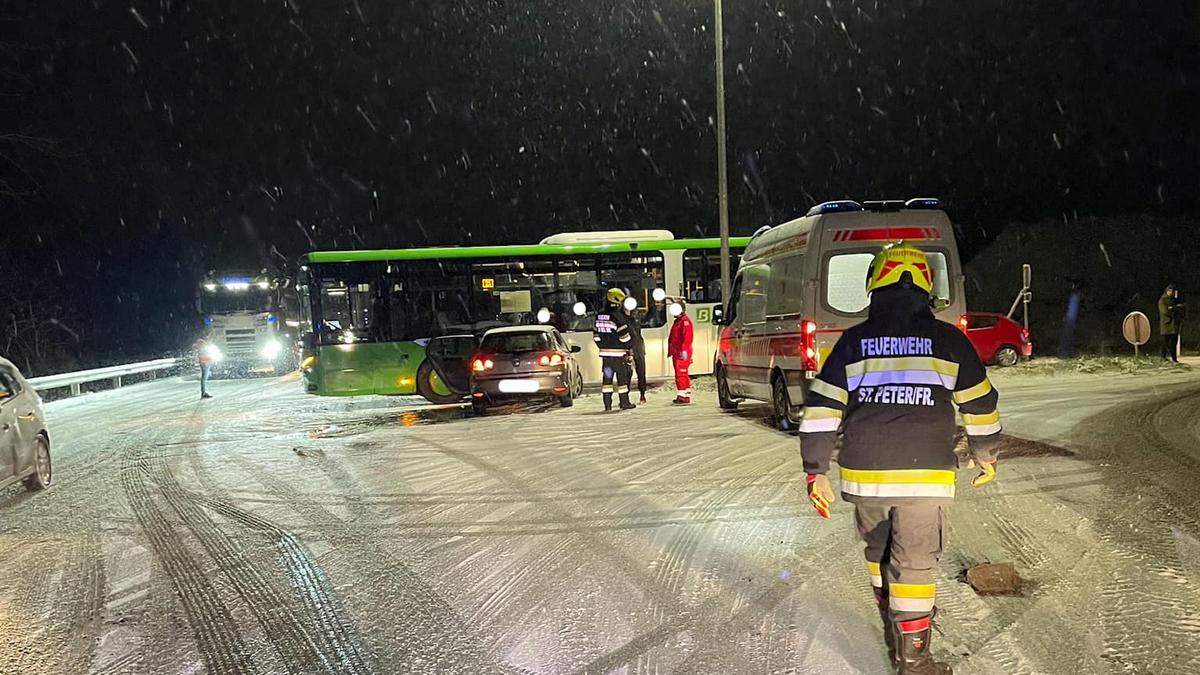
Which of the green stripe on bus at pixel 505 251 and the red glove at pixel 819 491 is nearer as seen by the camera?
the red glove at pixel 819 491

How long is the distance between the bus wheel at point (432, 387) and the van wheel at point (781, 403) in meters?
8.06

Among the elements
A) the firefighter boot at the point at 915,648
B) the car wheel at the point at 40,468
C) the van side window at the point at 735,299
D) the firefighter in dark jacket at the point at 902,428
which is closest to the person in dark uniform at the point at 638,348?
the van side window at the point at 735,299

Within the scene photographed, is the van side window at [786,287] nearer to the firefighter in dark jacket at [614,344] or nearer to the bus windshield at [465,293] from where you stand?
the firefighter in dark jacket at [614,344]

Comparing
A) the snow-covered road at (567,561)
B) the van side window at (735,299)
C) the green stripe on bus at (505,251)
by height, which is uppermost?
the green stripe on bus at (505,251)

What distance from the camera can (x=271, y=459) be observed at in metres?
11.2

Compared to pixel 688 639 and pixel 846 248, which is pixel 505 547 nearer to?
pixel 688 639

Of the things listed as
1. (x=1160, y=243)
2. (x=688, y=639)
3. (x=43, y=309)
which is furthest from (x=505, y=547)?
(x=43, y=309)

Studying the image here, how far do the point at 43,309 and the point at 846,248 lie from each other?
41780mm

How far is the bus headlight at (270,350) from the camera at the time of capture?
29984mm

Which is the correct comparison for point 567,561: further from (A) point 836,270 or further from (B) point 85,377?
(B) point 85,377

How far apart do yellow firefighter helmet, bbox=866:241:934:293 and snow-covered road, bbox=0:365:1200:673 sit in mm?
1698

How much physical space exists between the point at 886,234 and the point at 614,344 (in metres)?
5.98

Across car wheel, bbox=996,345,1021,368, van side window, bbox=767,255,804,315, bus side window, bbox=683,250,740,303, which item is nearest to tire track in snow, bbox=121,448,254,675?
van side window, bbox=767,255,804,315

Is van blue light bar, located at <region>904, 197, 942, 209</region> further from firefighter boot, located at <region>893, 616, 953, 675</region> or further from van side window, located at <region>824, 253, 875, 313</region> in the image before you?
firefighter boot, located at <region>893, 616, 953, 675</region>
